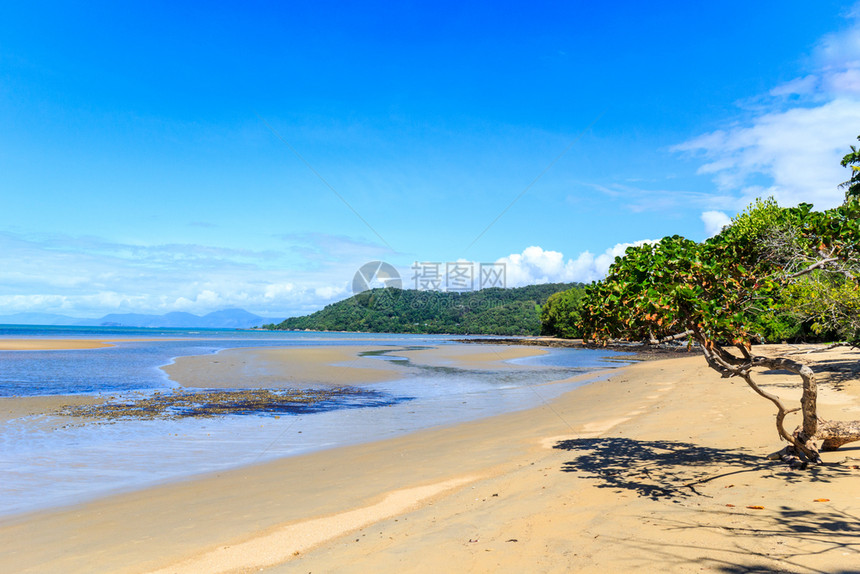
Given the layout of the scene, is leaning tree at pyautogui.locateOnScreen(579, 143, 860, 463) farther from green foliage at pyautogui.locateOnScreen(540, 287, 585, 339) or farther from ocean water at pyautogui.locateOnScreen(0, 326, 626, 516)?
green foliage at pyautogui.locateOnScreen(540, 287, 585, 339)

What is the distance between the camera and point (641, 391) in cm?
2428

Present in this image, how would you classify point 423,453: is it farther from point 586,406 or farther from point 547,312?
point 547,312

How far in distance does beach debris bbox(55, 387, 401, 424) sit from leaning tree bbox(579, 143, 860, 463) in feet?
47.7

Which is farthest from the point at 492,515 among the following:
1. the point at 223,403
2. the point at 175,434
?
the point at 223,403

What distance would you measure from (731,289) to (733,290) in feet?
0.24

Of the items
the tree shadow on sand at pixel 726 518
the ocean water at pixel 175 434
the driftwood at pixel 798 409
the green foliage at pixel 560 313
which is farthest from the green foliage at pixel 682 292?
the green foliage at pixel 560 313

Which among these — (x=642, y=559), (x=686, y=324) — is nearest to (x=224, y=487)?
(x=642, y=559)

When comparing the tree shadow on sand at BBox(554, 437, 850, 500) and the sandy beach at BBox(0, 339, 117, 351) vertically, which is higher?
the tree shadow on sand at BBox(554, 437, 850, 500)

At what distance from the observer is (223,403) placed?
21031 mm

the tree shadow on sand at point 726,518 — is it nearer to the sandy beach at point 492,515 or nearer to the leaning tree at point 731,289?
the sandy beach at point 492,515

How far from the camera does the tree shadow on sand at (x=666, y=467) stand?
783 cm

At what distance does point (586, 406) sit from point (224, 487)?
14.6m

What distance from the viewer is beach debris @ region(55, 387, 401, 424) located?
18.3m

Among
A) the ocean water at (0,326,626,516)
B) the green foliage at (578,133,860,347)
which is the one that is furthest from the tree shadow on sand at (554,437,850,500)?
the ocean water at (0,326,626,516)
